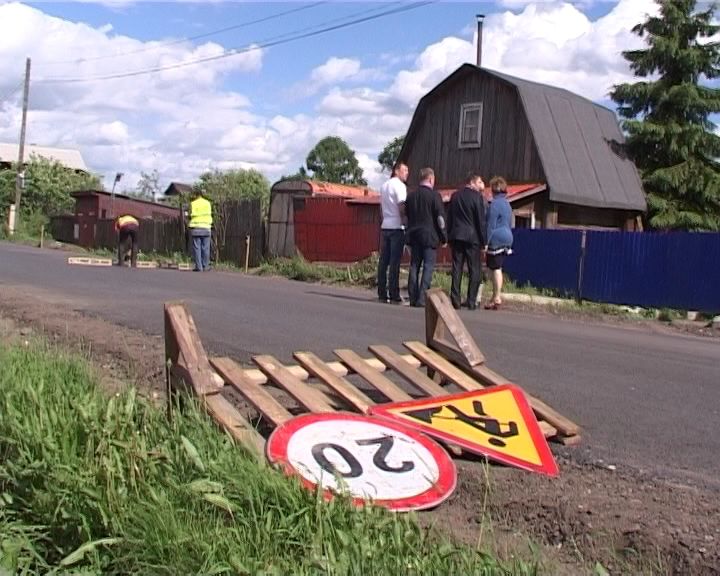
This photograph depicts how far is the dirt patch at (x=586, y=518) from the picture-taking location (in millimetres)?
3381

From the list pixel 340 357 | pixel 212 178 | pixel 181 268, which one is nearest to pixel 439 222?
pixel 340 357

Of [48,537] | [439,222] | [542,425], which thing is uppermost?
[439,222]

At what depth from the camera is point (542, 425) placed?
16.2 ft

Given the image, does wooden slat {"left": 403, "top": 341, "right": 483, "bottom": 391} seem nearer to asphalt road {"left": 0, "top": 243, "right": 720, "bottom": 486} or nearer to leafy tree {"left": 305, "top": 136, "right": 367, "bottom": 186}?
asphalt road {"left": 0, "top": 243, "right": 720, "bottom": 486}

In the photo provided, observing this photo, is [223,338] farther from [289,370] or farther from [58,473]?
[58,473]

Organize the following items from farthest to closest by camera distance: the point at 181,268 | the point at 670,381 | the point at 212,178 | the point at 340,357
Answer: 1. the point at 212,178
2. the point at 181,268
3. the point at 670,381
4. the point at 340,357

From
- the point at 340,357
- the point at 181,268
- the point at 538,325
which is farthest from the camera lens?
the point at 181,268

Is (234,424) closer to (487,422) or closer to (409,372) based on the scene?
(487,422)

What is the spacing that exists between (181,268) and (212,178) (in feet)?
65.6

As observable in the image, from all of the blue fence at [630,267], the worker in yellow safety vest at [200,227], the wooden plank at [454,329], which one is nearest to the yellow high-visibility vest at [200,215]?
the worker in yellow safety vest at [200,227]

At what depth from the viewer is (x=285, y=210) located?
23578mm

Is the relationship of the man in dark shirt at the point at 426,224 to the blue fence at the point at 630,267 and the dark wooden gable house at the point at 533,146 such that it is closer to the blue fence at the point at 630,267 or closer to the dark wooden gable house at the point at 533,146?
the blue fence at the point at 630,267

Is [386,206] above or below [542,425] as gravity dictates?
above

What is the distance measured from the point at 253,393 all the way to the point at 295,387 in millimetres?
321
